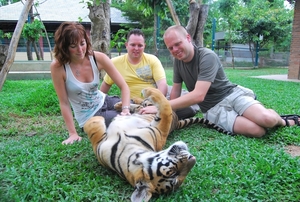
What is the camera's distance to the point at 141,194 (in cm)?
172

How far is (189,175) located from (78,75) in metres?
1.58

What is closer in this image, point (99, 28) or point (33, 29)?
point (99, 28)

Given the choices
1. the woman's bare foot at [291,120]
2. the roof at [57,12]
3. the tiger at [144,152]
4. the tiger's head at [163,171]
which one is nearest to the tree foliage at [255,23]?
the roof at [57,12]

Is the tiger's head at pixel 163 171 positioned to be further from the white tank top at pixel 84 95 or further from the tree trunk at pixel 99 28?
the tree trunk at pixel 99 28

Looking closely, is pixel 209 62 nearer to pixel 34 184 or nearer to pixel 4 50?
pixel 34 184

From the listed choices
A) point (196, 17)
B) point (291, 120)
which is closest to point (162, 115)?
point (291, 120)

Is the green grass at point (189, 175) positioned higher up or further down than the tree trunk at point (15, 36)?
further down

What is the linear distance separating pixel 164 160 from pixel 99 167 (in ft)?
2.87

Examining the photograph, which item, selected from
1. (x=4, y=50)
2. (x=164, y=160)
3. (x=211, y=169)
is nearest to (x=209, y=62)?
(x=211, y=169)

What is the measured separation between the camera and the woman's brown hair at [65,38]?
8.73 feet

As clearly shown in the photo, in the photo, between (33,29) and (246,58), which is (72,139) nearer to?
(33,29)

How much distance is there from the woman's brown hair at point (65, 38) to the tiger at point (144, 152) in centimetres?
79

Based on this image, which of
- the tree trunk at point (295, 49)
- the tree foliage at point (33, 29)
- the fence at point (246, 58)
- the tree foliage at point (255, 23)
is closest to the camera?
the tree trunk at point (295, 49)

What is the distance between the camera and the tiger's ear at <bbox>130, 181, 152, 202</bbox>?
172 cm
